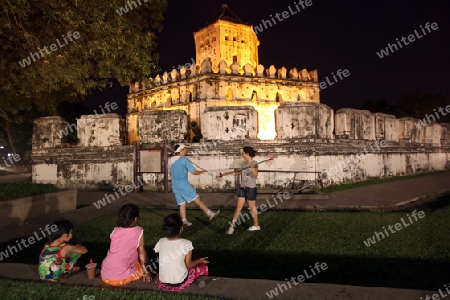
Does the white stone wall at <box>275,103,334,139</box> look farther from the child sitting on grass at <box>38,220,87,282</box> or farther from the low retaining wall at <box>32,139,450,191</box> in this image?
the child sitting on grass at <box>38,220,87,282</box>

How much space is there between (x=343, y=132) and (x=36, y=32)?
10.4m

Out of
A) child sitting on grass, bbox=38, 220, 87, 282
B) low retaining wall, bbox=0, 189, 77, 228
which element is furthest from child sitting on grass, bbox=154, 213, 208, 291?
low retaining wall, bbox=0, 189, 77, 228

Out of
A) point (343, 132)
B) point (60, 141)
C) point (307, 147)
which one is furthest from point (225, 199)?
point (60, 141)

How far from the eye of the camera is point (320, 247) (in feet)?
16.4

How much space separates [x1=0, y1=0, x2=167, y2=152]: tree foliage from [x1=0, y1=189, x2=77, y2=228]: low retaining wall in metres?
3.06

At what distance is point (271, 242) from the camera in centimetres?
535

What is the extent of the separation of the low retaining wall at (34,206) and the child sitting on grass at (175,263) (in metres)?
5.27

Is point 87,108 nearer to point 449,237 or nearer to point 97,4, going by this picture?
point 97,4

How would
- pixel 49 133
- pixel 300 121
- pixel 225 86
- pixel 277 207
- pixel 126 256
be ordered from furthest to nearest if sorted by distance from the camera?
pixel 225 86 < pixel 49 133 < pixel 300 121 < pixel 277 207 < pixel 126 256

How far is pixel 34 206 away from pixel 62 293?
5.31 m

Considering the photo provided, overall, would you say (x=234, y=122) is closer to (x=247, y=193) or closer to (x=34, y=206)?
(x=247, y=193)

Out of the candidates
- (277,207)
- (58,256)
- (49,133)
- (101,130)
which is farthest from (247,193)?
(49,133)

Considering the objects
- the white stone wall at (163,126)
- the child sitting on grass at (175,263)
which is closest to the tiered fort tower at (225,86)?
the white stone wall at (163,126)

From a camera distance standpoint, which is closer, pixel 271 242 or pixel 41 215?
pixel 271 242
